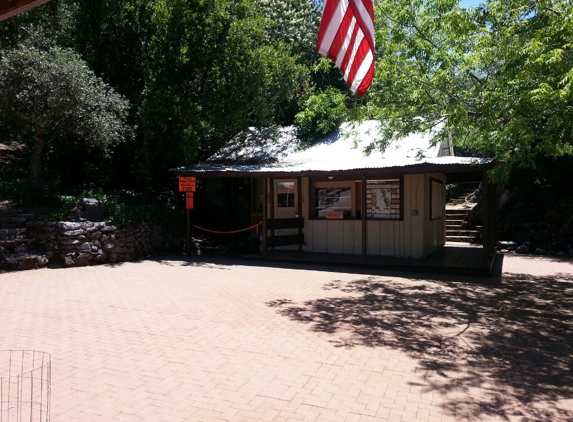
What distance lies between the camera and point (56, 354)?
549 cm

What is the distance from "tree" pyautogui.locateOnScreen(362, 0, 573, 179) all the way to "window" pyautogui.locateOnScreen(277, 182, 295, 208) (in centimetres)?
469

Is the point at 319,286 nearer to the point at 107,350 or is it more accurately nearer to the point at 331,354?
the point at 331,354

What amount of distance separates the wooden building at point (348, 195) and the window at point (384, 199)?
0.10 feet

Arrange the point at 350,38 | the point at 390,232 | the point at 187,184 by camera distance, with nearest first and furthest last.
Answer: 1. the point at 350,38
2. the point at 390,232
3. the point at 187,184

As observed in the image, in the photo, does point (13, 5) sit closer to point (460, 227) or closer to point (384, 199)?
point (384, 199)

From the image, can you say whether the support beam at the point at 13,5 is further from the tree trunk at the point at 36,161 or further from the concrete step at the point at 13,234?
the tree trunk at the point at 36,161

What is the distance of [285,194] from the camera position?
15.2 meters

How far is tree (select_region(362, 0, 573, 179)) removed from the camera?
6.58 metres

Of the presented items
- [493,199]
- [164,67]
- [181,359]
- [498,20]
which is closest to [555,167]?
[493,199]

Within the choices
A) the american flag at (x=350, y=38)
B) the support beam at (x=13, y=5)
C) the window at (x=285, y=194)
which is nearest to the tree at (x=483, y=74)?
the american flag at (x=350, y=38)

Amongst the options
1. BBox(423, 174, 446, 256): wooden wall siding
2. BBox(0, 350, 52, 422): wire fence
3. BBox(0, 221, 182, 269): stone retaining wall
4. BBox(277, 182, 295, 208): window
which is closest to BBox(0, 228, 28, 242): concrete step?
BBox(0, 221, 182, 269): stone retaining wall

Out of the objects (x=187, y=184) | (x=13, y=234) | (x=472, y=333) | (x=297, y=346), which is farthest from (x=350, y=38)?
(x=13, y=234)

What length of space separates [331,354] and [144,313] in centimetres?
337

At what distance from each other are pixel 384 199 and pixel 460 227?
7470mm
